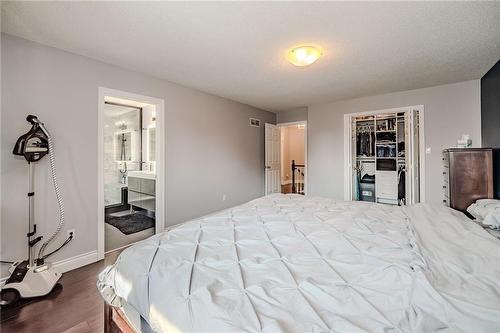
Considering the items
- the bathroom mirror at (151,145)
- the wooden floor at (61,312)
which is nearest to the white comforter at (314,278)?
the wooden floor at (61,312)

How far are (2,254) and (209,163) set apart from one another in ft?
9.22

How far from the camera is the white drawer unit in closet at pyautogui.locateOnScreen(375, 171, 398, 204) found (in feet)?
16.2

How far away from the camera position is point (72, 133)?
2562mm

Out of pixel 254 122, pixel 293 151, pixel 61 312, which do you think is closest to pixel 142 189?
pixel 254 122

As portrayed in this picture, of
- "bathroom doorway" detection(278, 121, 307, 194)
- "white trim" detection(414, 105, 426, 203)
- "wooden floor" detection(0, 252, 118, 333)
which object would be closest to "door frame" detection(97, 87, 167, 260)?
"wooden floor" detection(0, 252, 118, 333)

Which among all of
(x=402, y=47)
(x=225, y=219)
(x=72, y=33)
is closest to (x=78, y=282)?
(x=225, y=219)

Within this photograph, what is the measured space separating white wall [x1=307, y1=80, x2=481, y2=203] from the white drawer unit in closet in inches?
39.3

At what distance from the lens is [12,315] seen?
1.78 m

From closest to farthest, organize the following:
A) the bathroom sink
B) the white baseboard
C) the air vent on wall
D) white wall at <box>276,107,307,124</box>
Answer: the white baseboard < the bathroom sink < the air vent on wall < white wall at <box>276,107,307,124</box>

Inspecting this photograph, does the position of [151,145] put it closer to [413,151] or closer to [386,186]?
[413,151]

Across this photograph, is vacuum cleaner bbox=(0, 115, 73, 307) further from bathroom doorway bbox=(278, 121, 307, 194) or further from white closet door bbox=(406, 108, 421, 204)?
bathroom doorway bbox=(278, 121, 307, 194)

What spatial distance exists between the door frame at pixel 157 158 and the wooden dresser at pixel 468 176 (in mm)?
3982

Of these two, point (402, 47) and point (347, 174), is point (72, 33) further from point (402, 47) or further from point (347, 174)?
point (347, 174)

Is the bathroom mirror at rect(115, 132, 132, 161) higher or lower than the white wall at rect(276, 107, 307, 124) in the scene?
lower
